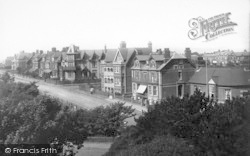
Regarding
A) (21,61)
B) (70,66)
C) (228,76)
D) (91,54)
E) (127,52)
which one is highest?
(91,54)

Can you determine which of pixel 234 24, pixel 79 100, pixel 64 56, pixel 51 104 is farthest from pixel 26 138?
pixel 64 56

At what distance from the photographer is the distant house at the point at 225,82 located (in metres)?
39.9

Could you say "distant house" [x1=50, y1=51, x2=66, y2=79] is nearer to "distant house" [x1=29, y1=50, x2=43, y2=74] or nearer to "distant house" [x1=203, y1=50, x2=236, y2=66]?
"distant house" [x1=29, y1=50, x2=43, y2=74]

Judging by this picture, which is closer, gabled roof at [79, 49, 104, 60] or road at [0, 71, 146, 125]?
road at [0, 71, 146, 125]

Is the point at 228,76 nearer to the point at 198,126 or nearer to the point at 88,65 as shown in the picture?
the point at 198,126

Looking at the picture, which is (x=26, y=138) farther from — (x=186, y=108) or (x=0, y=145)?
(x=186, y=108)

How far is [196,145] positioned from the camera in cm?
1627

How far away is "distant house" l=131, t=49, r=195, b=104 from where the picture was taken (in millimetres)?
46531

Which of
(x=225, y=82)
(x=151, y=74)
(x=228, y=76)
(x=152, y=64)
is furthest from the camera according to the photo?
(x=151, y=74)

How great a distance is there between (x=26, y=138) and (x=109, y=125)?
9.69 meters

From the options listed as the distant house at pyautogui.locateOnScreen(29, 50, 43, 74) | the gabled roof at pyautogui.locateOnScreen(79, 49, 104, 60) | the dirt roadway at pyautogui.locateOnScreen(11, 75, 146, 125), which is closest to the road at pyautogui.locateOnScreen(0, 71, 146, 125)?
the dirt roadway at pyautogui.locateOnScreen(11, 75, 146, 125)

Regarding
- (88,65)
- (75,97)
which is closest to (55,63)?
(88,65)

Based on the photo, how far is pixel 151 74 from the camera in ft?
159

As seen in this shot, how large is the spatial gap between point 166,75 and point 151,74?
2.66 metres
